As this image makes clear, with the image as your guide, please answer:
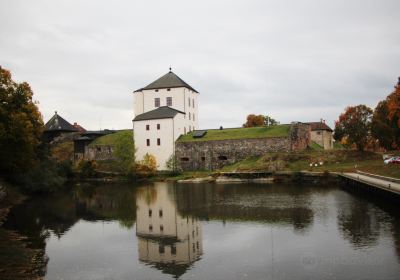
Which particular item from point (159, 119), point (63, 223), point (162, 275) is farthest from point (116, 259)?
point (159, 119)

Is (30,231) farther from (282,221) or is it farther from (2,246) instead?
(282,221)

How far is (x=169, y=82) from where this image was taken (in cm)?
6069

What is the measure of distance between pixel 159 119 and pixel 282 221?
36.7 m

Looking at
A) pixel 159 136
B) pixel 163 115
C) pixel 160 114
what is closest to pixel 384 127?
pixel 163 115

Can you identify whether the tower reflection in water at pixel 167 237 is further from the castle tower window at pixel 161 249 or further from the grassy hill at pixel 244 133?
the grassy hill at pixel 244 133

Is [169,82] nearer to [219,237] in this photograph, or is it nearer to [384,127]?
[384,127]

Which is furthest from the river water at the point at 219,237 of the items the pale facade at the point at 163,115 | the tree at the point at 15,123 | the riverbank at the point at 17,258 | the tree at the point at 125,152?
the pale facade at the point at 163,115

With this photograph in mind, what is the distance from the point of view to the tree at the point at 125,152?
5191 cm

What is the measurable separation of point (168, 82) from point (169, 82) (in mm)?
186

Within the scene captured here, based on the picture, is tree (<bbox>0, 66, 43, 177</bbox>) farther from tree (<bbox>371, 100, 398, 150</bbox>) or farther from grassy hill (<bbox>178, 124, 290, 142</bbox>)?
tree (<bbox>371, 100, 398, 150</bbox>)

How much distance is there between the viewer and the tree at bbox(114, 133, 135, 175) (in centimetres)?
5191

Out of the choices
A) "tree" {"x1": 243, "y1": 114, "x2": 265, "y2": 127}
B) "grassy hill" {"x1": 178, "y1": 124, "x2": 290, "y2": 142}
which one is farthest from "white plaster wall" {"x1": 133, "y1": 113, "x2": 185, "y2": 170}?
"tree" {"x1": 243, "y1": 114, "x2": 265, "y2": 127}

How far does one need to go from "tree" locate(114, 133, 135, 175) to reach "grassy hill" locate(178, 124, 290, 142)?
6778 millimetres

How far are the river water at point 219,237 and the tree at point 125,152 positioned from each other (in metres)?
22.6
